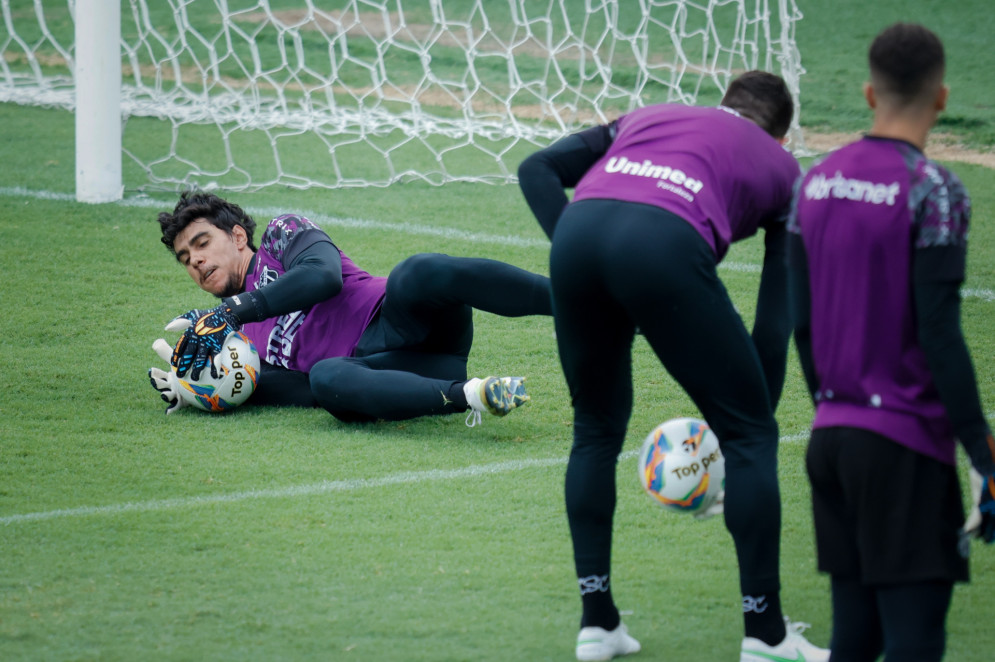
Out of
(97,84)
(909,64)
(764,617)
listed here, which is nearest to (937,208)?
(909,64)

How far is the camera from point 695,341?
2.57 meters

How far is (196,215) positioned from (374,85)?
7766 millimetres

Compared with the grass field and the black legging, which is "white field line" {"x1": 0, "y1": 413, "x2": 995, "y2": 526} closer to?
the grass field

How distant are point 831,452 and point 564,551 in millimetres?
1306

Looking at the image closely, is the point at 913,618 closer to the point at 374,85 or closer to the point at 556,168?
the point at 556,168

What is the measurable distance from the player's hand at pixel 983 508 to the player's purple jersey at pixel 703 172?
2.56 feet

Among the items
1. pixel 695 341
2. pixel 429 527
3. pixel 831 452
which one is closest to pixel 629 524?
pixel 429 527

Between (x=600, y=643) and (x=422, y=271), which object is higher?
(x=422, y=271)

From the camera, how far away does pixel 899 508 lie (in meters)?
2.11

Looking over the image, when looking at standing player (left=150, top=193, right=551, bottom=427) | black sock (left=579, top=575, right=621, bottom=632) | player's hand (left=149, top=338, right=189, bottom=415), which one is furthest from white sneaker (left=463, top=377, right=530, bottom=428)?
black sock (left=579, top=575, right=621, bottom=632)

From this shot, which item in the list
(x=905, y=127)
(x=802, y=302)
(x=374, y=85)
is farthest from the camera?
(x=374, y=85)

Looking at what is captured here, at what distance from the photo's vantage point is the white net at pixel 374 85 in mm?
9586

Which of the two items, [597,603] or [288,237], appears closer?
[597,603]

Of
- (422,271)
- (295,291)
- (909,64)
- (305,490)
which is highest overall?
(909,64)
